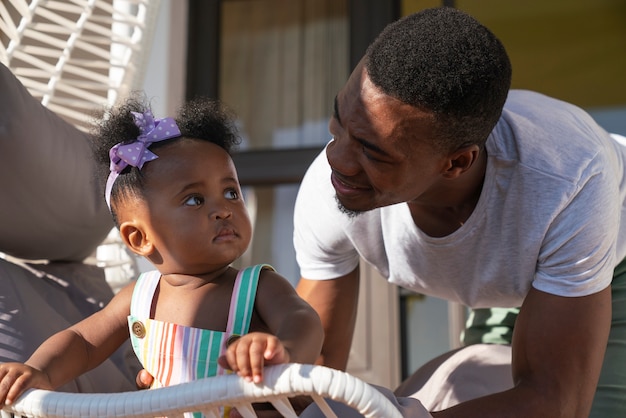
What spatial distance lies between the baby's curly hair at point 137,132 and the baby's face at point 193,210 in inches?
1.3

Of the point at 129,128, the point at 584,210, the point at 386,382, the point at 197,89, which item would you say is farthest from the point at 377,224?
the point at 197,89

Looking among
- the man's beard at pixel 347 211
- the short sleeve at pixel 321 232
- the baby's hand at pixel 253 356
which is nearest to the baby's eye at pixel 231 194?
the man's beard at pixel 347 211

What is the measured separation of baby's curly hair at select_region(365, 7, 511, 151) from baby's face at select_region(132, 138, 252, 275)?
0.32 m

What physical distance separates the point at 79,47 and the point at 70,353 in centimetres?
97

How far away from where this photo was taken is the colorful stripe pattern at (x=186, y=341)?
1.31 m

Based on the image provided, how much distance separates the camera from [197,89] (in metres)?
3.71

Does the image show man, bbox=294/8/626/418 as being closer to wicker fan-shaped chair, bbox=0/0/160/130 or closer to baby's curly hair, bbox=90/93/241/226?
baby's curly hair, bbox=90/93/241/226

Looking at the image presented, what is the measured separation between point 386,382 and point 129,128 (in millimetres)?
1861

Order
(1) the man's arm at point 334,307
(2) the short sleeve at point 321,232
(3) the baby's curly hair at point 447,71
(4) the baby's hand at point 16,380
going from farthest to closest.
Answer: (1) the man's arm at point 334,307, (2) the short sleeve at point 321,232, (3) the baby's curly hair at point 447,71, (4) the baby's hand at point 16,380

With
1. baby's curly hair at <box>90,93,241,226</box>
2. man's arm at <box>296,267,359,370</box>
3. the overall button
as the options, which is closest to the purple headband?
baby's curly hair at <box>90,93,241,226</box>

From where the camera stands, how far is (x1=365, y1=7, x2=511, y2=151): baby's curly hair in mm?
1428

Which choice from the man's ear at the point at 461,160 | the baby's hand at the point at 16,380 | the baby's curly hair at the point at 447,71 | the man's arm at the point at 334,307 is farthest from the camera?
the man's arm at the point at 334,307

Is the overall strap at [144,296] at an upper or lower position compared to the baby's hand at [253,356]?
lower

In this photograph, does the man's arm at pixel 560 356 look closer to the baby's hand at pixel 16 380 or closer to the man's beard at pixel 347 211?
the man's beard at pixel 347 211
